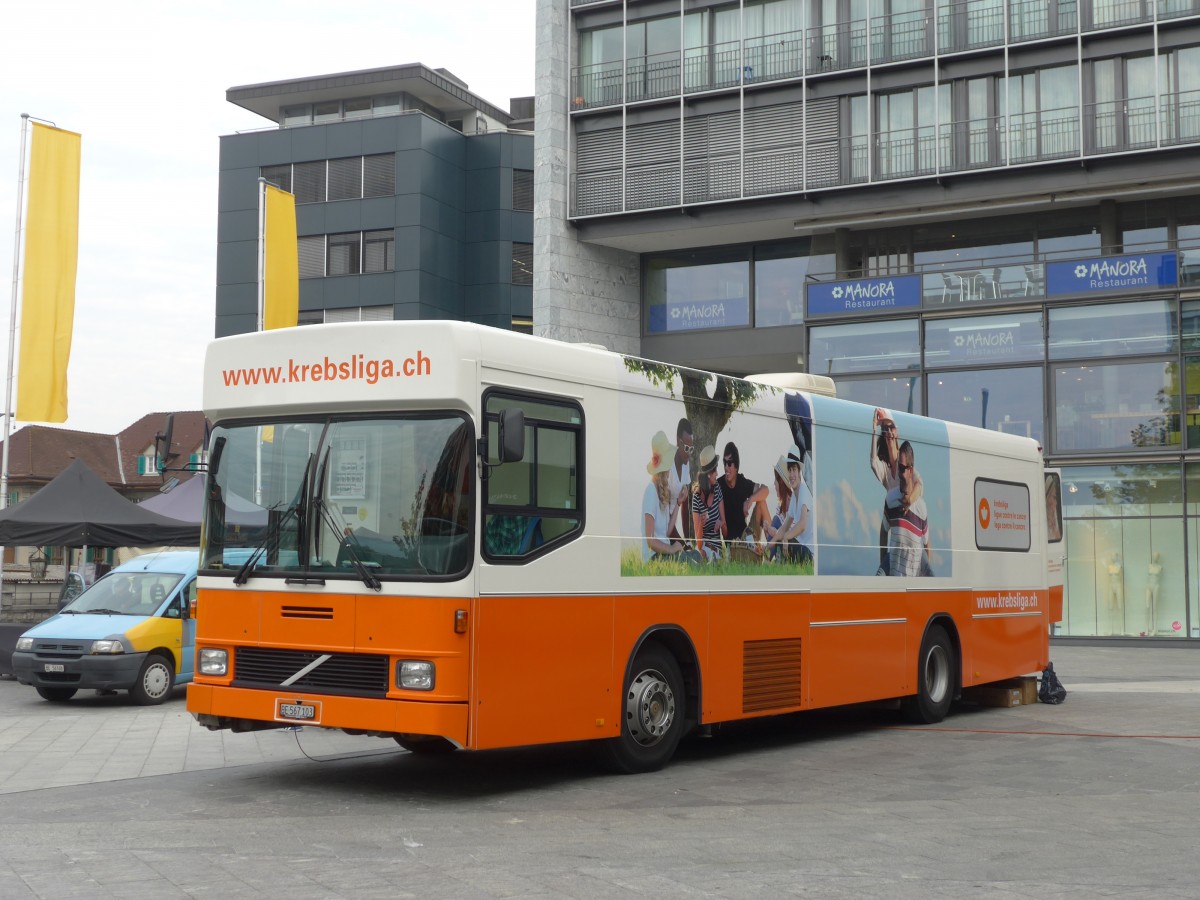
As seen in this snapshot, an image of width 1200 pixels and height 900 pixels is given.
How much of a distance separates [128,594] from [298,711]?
9172mm

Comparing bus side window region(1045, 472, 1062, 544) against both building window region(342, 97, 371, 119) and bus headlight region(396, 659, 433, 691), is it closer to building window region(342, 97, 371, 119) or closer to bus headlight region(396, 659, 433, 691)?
bus headlight region(396, 659, 433, 691)

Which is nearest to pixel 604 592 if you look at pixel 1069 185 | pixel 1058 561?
pixel 1058 561

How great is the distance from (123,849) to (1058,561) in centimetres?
1342

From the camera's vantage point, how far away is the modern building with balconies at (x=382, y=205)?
46.0m

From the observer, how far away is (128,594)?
17.6 metres

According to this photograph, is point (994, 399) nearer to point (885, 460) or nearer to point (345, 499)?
point (885, 460)

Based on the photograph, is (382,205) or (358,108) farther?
(358,108)

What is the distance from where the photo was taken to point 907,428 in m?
14.3

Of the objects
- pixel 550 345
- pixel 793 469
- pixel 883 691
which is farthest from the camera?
pixel 883 691

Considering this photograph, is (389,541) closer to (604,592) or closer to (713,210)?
(604,592)

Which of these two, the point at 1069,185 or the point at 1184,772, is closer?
the point at 1184,772

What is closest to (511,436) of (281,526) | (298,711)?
(281,526)

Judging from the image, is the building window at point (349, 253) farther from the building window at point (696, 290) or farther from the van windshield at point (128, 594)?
the van windshield at point (128, 594)

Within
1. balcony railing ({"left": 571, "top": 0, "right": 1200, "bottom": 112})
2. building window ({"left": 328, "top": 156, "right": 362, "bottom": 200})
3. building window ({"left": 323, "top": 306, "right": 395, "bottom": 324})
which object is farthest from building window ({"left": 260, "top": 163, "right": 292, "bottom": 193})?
balcony railing ({"left": 571, "top": 0, "right": 1200, "bottom": 112})
